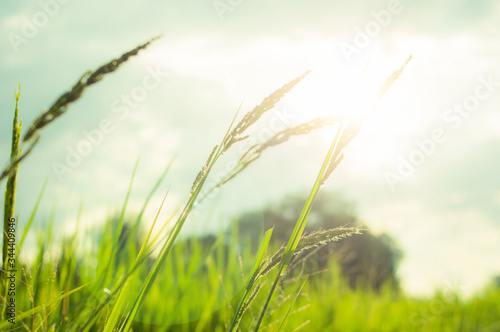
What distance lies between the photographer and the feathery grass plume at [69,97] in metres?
0.67

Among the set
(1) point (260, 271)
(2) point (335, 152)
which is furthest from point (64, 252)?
(2) point (335, 152)

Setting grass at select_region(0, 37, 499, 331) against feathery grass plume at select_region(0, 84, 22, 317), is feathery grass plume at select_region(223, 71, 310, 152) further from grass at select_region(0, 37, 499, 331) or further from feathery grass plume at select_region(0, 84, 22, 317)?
feathery grass plume at select_region(0, 84, 22, 317)

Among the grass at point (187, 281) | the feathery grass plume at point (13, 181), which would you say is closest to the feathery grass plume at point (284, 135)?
the grass at point (187, 281)

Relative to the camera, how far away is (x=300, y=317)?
12.5ft

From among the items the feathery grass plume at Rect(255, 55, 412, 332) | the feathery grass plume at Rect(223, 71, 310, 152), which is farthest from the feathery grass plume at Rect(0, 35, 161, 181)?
the feathery grass plume at Rect(255, 55, 412, 332)

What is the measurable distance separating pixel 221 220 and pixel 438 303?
13.3 ft

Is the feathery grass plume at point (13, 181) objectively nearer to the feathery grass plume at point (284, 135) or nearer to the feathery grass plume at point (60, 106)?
the feathery grass plume at point (60, 106)

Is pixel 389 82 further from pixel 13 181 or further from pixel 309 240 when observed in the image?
pixel 13 181

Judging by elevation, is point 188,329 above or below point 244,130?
below

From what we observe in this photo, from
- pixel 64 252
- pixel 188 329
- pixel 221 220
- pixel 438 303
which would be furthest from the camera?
pixel 438 303

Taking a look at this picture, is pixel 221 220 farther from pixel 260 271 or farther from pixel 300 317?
A: pixel 260 271

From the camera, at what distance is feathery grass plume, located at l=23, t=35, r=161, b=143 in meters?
0.67

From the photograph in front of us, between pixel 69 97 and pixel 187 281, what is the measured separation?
2.87 meters

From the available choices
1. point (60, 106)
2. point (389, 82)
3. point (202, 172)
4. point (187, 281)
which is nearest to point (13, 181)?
point (60, 106)
